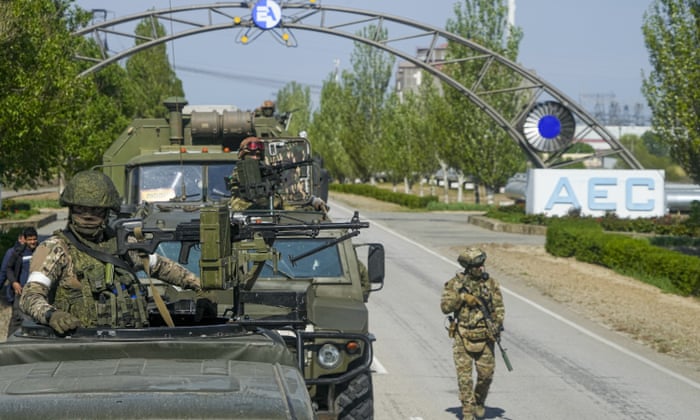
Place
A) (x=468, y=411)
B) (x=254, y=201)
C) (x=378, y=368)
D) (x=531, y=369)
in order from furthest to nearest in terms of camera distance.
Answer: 1. (x=531, y=369)
2. (x=378, y=368)
3. (x=254, y=201)
4. (x=468, y=411)

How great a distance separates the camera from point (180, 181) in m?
14.5

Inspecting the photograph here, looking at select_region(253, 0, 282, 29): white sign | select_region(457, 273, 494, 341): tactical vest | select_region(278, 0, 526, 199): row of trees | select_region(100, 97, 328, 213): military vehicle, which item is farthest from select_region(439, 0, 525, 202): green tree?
select_region(457, 273, 494, 341): tactical vest

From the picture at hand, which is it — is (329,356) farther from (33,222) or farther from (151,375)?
(33,222)

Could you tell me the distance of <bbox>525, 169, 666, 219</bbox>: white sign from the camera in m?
41.1

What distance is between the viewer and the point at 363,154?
77.2m

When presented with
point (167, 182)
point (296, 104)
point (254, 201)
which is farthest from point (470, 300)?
point (296, 104)

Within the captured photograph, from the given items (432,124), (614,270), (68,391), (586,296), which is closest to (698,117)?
(614,270)

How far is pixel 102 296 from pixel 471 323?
5073mm

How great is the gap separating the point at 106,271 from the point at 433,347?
383 inches

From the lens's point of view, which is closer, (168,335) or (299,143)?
(168,335)

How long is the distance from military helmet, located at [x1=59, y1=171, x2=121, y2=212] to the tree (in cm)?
2121

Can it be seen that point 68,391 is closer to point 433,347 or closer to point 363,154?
point 433,347

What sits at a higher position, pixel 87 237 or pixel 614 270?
pixel 87 237

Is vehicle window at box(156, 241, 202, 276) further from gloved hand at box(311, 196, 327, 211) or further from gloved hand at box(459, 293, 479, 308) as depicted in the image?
gloved hand at box(459, 293, 479, 308)
